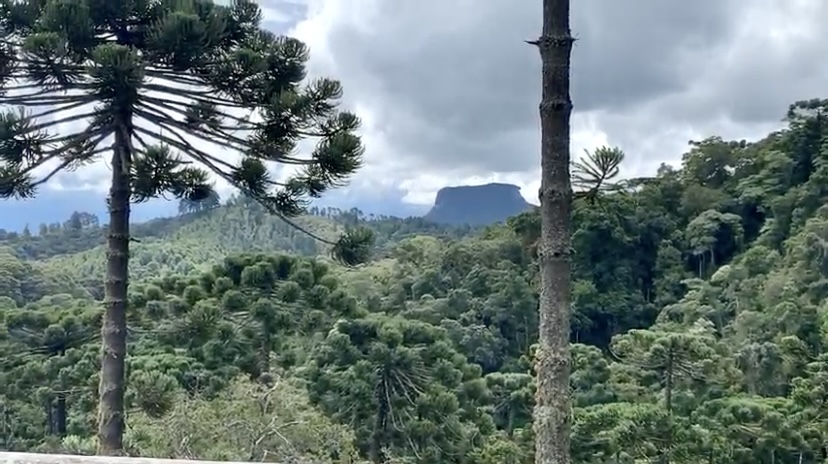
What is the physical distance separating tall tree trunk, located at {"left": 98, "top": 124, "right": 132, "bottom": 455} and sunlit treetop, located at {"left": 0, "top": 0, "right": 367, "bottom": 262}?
93 mm

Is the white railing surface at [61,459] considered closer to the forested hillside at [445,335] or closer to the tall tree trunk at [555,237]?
the tall tree trunk at [555,237]

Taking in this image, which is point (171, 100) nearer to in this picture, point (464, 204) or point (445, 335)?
point (445, 335)

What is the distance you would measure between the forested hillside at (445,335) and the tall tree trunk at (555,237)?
172 millimetres

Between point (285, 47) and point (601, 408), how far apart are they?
8857 mm

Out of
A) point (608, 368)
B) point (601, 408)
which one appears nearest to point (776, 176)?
point (608, 368)

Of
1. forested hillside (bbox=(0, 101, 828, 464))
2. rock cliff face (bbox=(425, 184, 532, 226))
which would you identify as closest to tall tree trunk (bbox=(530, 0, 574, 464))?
forested hillside (bbox=(0, 101, 828, 464))

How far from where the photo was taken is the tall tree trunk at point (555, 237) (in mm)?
2514

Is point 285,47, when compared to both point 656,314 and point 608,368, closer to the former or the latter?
point 608,368

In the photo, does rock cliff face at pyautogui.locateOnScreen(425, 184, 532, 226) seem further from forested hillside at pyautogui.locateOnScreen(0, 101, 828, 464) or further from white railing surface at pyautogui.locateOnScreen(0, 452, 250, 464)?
white railing surface at pyautogui.locateOnScreen(0, 452, 250, 464)

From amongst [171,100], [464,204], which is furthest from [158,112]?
[464,204]

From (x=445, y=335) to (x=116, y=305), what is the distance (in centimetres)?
703

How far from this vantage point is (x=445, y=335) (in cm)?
1128

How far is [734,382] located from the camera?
16.2m

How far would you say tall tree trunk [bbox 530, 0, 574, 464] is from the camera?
8.25 ft
